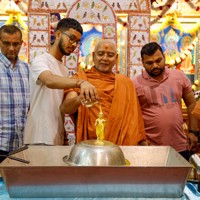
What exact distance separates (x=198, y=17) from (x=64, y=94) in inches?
135

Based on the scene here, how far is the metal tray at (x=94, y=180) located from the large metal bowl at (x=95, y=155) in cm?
13

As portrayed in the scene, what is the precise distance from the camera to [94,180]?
1303 millimetres

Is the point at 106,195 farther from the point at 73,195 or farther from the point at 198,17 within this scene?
the point at 198,17

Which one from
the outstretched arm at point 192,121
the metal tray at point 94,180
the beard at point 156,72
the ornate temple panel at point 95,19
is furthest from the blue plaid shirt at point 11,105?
the outstretched arm at point 192,121

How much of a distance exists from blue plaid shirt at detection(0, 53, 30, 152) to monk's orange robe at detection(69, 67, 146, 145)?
0.49 metres

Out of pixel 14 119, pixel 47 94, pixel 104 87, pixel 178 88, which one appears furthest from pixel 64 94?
pixel 178 88

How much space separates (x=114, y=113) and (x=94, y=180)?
95 cm

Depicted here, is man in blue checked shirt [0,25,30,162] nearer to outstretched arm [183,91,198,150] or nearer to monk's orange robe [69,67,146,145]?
monk's orange robe [69,67,146,145]

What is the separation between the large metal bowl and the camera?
1.43 metres

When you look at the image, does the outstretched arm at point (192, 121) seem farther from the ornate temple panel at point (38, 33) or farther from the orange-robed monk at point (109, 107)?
the ornate temple panel at point (38, 33)

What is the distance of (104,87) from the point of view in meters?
2.31

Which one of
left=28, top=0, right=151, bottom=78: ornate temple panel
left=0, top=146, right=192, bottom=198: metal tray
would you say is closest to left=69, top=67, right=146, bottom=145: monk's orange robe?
left=0, top=146, right=192, bottom=198: metal tray

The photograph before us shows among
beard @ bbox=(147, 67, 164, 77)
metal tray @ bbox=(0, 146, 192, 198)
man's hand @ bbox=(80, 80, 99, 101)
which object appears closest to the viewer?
metal tray @ bbox=(0, 146, 192, 198)

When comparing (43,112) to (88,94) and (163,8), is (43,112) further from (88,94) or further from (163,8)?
(163,8)
